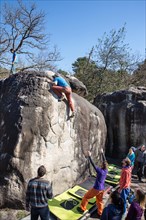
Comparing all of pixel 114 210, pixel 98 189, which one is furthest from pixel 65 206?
pixel 114 210

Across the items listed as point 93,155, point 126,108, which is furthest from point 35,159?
point 126,108

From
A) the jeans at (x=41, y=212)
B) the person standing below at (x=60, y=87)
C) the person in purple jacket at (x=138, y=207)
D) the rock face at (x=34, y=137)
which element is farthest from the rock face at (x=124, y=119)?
the jeans at (x=41, y=212)

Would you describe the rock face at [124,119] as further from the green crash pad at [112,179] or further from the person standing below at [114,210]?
the person standing below at [114,210]

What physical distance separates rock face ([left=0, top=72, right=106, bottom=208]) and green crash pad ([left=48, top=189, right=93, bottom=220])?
0.50 metres

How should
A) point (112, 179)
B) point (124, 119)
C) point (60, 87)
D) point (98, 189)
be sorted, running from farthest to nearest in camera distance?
point (124, 119) < point (112, 179) < point (60, 87) < point (98, 189)

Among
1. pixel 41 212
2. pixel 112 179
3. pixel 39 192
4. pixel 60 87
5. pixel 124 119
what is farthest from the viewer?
pixel 124 119

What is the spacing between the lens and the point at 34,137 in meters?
6.72

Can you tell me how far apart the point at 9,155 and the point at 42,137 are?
1032 mm

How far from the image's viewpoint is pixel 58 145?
24.1 ft

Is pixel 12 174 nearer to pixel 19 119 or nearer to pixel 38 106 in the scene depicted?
pixel 19 119

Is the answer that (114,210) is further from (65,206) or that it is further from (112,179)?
(112,179)

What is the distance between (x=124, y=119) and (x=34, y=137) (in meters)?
7.74

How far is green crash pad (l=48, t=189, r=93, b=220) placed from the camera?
5.96 metres

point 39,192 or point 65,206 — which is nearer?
point 39,192
